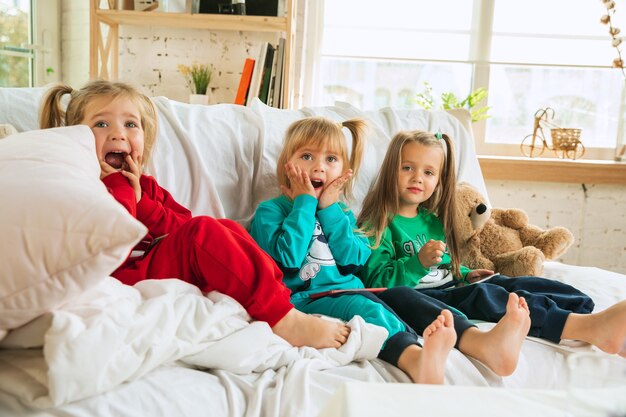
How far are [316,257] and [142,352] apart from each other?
2.25 feet

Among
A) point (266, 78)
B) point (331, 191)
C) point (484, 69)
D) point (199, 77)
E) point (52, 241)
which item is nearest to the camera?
point (52, 241)

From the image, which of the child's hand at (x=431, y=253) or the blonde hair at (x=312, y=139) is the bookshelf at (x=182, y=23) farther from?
the child's hand at (x=431, y=253)

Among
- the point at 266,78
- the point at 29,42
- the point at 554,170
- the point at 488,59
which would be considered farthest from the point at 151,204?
the point at 488,59

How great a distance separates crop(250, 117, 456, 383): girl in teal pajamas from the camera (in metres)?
1.37

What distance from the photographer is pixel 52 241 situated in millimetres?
773

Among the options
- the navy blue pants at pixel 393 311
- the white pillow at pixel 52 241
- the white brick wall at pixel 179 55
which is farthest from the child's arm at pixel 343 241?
the white brick wall at pixel 179 55

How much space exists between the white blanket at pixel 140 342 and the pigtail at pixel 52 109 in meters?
0.60

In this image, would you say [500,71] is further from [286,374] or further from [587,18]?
[286,374]

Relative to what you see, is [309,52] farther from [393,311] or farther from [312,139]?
[393,311]

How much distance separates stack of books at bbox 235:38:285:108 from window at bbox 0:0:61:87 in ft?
3.42

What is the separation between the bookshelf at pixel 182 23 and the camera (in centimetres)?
279

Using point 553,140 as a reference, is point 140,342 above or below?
below

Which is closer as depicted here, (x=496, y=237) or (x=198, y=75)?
(x=496, y=237)

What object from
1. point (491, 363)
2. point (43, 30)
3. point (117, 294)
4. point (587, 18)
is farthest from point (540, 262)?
point (43, 30)
